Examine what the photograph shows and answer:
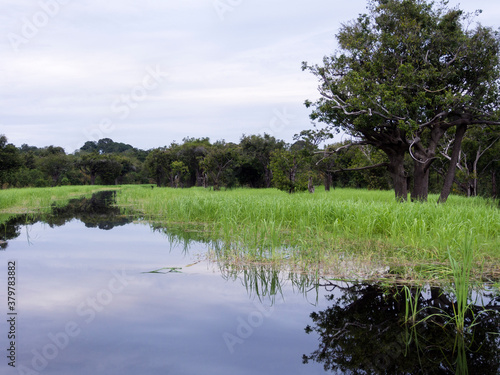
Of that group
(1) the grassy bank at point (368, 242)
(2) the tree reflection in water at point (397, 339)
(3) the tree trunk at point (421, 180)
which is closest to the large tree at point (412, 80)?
(3) the tree trunk at point (421, 180)

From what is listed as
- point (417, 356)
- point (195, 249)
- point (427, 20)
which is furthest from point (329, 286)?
point (427, 20)

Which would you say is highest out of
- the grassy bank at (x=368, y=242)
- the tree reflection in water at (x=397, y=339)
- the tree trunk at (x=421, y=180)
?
the tree trunk at (x=421, y=180)

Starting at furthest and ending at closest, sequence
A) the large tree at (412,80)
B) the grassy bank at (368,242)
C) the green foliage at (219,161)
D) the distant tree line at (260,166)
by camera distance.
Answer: the green foliage at (219,161) → the distant tree line at (260,166) → the large tree at (412,80) → the grassy bank at (368,242)

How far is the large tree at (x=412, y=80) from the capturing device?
1730 centimetres

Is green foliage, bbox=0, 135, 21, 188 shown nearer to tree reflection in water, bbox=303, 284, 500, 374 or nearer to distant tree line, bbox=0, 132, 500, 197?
distant tree line, bbox=0, 132, 500, 197

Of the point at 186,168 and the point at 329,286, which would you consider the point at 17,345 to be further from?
the point at 186,168

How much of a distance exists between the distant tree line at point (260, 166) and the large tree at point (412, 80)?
1.71 meters

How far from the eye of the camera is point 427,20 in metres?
18.4

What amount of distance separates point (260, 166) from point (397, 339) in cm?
4343

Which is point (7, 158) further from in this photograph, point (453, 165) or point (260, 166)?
point (453, 165)

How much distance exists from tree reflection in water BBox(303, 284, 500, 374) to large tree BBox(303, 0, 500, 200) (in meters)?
12.7

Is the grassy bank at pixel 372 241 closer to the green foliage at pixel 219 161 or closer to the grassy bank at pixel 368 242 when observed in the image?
the grassy bank at pixel 368 242

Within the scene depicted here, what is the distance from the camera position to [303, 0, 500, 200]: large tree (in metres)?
17.3

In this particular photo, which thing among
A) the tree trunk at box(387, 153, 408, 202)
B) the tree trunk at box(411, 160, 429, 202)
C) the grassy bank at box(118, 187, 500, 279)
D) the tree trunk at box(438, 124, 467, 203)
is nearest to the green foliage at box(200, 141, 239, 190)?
the tree trunk at box(387, 153, 408, 202)
